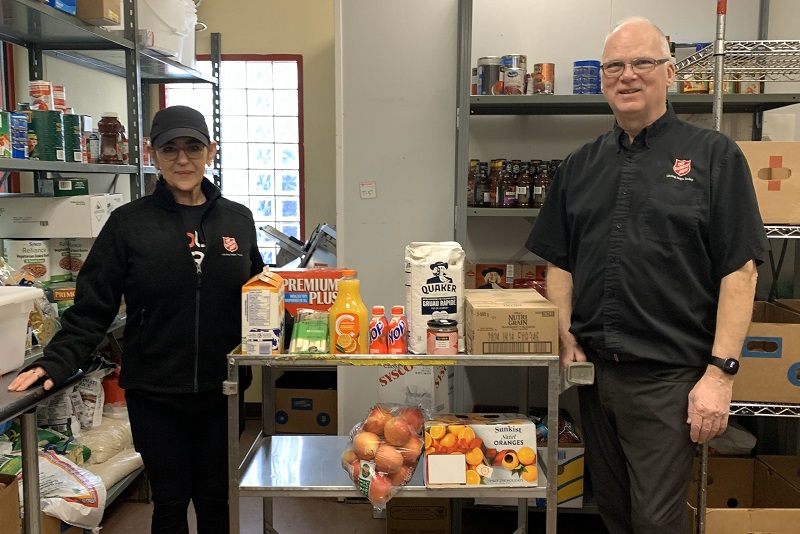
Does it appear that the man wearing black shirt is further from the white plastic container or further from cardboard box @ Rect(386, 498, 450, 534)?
the white plastic container

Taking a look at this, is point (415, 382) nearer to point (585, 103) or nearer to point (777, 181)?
point (585, 103)

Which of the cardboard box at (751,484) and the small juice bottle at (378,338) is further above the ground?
the small juice bottle at (378,338)

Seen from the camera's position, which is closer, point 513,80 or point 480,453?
point 480,453

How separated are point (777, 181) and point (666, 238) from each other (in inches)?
29.6

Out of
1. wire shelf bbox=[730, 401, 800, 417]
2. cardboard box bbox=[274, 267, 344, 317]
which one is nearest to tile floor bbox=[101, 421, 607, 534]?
wire shelf bbox=[730, 401, 800, 417]

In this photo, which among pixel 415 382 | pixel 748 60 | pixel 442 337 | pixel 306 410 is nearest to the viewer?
pixel 442 337

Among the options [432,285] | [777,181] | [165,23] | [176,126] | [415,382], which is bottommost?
[415,382]

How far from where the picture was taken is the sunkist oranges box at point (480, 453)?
6.13ft

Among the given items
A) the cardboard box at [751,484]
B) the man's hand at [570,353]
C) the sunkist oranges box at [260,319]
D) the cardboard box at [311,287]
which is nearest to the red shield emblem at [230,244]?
the cardboard box at [311,287]

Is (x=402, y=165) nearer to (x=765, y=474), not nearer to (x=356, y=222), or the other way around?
(x=356, y=222)

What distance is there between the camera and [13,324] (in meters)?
1.80

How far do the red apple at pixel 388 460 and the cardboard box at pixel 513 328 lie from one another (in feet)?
1.16

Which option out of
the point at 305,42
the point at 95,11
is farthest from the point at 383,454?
the point at 305,42

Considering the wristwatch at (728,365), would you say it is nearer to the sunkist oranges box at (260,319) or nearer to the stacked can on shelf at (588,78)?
the sunkist oranges box at (260,319)
